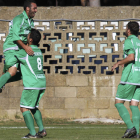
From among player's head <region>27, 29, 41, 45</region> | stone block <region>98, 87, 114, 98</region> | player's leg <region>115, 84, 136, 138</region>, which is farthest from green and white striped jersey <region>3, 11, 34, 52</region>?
stone block <region>98, 87, 114, 98</region>

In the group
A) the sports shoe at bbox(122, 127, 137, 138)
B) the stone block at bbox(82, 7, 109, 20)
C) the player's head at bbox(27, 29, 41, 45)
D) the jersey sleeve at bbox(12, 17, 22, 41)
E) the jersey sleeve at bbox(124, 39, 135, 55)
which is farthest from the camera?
the stone block at bbox(82, 7, 109, 20)

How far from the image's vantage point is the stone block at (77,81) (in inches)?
447

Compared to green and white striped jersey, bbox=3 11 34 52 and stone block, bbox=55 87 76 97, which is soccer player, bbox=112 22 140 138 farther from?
stone block, bbox=55 87 76 97

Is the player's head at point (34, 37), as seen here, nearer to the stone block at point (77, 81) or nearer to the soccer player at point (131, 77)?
the soccer player at point (131, 77)

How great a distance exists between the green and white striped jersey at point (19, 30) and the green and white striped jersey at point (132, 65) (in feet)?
5.46

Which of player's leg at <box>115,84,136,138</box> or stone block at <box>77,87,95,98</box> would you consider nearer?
player's leg at <box>115,84,136,138</box>

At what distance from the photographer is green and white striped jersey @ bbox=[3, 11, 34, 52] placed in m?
7.80

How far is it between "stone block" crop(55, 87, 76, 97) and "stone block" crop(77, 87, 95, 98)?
0.38 ft

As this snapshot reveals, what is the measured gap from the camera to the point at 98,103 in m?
11.3

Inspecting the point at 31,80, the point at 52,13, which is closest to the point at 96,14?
the point at 52,13

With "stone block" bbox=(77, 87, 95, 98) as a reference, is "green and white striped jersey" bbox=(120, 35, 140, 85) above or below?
above

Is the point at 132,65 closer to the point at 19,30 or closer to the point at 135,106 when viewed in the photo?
the point at 135,106

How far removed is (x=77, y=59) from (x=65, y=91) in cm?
81

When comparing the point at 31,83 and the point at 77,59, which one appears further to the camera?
the point at 77,59
